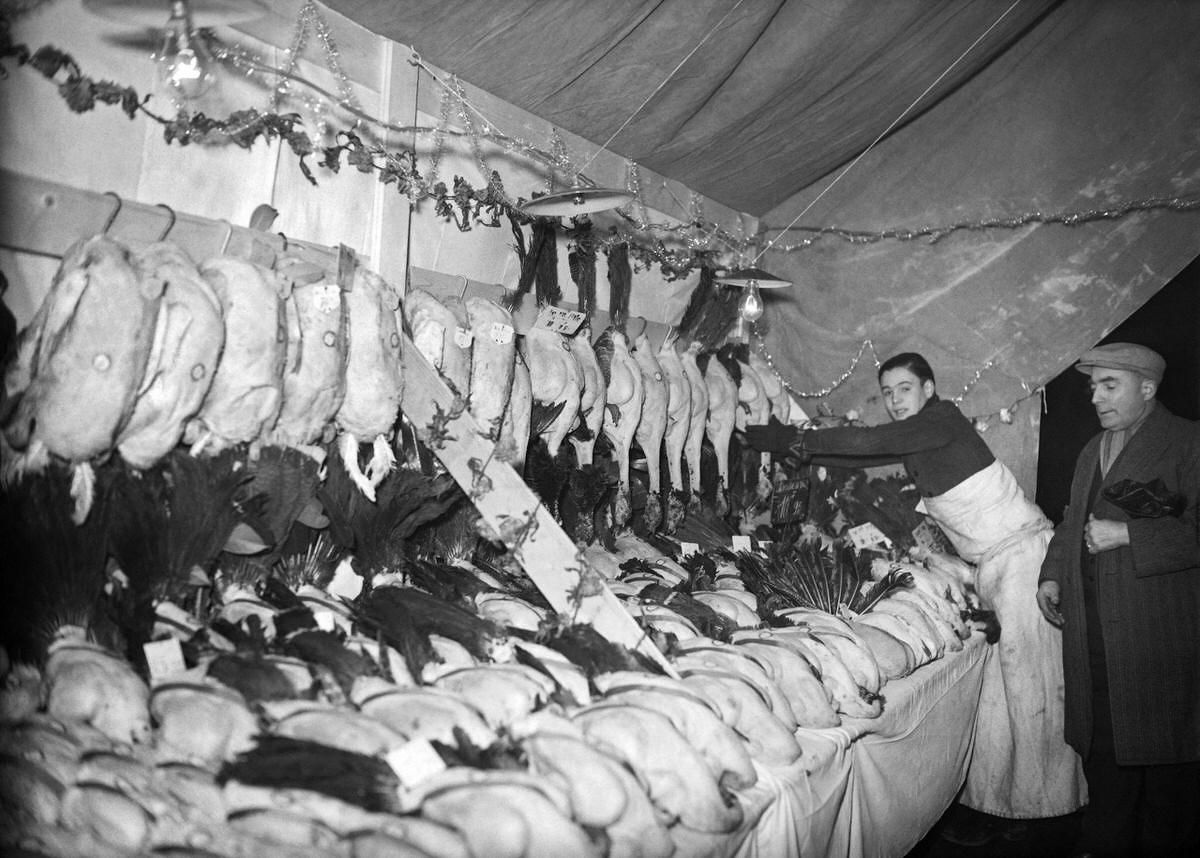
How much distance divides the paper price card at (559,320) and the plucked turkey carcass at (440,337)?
750mm

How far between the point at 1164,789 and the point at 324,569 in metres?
4.33

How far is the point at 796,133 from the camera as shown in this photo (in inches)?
211

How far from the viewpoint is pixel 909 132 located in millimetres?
5738

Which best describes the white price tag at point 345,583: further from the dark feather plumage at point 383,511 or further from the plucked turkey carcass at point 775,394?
the plucked turkey carcass at point 775,394

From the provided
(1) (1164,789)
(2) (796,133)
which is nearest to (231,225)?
(2) (796,133)

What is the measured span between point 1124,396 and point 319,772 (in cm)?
462

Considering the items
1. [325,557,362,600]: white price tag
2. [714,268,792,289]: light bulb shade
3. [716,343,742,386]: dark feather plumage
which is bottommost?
[325,557,362,600]: white price tag

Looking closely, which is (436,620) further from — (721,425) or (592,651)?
(721,425)

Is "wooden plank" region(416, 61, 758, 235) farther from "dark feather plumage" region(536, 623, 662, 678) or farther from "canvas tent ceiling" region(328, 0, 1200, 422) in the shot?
"dark feather plumage" region(536, 623, 662, 678)

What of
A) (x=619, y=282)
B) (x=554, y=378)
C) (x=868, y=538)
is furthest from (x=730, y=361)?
(x=554, y=378)

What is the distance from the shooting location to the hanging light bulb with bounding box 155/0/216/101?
2.37 meters

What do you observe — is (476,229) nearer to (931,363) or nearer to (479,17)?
(479,17)

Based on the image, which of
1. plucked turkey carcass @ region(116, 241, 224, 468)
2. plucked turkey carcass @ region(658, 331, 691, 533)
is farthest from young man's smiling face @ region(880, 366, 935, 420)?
plucked turkey carcass @ region(116, 241, 224, 468)

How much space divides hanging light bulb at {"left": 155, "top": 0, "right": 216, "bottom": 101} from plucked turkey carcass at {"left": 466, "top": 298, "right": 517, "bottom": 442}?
1.35 meters
